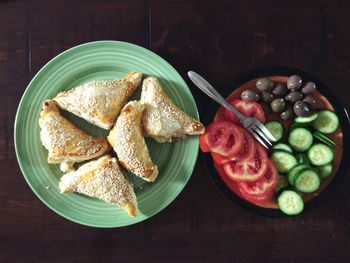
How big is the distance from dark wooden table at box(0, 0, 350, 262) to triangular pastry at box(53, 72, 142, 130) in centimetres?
22

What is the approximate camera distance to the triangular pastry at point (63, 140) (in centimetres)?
158

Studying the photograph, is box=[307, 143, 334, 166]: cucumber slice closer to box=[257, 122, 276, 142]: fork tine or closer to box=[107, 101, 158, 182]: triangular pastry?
box=[257, 122, 276, 142]: fork tine

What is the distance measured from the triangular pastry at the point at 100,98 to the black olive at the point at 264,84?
45 centimetres

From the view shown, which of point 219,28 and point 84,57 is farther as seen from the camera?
point 219,28

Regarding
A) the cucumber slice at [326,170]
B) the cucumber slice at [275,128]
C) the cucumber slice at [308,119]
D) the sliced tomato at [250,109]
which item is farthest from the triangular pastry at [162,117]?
the cucumber slice at [326,170]

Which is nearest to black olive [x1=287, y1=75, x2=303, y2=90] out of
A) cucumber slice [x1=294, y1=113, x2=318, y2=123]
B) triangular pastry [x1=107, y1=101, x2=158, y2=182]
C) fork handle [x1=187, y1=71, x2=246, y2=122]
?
cucumber slice [x1=294, y1=113, x2=318, y2=123]

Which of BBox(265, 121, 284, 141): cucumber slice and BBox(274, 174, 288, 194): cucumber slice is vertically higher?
BBox(265, 121, 284, 141): cucumber slice

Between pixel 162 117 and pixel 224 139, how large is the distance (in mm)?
236

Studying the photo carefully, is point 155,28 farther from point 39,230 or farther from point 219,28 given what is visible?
point 39,230

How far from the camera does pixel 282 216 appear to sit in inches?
66.6

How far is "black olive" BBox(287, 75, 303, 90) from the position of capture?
5.44ft

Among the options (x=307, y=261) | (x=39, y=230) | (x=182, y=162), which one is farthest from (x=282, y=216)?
(x=39, y=230)

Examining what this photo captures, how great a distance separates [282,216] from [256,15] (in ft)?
2.61

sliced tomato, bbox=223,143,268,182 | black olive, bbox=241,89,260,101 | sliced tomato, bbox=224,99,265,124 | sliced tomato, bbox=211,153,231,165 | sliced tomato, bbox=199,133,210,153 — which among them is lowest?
sliced tomato, bbox=223,143,268,182
